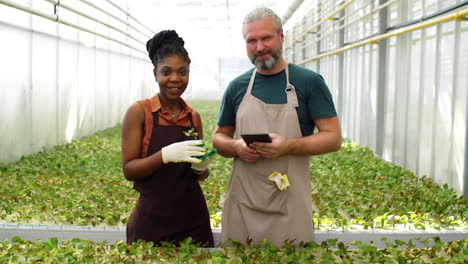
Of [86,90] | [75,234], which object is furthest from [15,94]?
[75,234]

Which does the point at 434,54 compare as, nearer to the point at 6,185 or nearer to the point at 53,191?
the point at 53,191

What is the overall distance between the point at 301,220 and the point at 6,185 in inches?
171

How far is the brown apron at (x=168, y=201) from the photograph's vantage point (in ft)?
8.96

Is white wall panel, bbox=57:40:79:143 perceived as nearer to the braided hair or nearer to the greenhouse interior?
the greenhouse interior

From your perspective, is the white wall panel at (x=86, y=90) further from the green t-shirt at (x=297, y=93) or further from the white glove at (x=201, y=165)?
the white glove at (x=201, y=165)

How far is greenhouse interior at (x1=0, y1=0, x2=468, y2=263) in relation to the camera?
2.82m

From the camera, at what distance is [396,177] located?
288 inches

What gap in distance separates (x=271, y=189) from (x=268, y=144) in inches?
11.3

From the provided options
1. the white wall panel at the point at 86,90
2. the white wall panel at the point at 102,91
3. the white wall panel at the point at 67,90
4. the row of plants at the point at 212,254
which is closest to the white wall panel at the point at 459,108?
the row of plants at the point at 212,254

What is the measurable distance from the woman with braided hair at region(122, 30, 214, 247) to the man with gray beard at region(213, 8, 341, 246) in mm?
215

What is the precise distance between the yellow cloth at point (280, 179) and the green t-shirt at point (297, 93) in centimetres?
25

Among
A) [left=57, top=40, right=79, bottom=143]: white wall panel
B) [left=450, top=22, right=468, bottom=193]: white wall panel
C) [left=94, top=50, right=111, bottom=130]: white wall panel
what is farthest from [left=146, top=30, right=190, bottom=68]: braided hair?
[left=94, top=50, right=111, bottom=130]: white wall panel

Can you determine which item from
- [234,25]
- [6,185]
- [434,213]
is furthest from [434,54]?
[234,25]

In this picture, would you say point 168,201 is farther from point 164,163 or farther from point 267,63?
point 267,63
